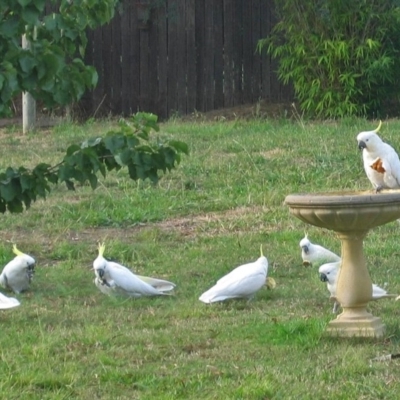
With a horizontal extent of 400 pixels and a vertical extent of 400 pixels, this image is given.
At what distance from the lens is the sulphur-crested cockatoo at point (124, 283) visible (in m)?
6.89

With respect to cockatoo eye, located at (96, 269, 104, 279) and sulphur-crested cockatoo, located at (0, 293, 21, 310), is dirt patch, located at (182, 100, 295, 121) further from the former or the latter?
sulphur-crested cockatoo, located at (0, 293, 21, 310)

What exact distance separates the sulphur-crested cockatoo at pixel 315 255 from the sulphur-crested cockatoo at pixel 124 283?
118 cm

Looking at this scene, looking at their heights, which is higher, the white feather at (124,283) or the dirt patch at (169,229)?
the white feather at (124,283)

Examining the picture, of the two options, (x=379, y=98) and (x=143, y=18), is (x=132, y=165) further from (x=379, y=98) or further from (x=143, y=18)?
(x=143, y=18)

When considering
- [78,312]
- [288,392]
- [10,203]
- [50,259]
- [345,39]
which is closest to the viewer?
[10,203]

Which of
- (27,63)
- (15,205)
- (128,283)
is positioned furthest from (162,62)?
(27,63)

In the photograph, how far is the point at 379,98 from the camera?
13.9m

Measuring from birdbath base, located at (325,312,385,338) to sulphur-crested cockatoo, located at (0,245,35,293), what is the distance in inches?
93.7

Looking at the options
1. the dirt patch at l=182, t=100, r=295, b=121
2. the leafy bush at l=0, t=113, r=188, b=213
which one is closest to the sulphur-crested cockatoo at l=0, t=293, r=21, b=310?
the leafy bush at l=0, t=113, r=188, b=213

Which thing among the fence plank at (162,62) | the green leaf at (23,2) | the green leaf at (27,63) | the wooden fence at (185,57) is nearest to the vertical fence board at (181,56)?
the wooden fence at (185,57)

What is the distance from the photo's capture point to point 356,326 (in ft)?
18.6

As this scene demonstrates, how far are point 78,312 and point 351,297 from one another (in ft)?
5.92

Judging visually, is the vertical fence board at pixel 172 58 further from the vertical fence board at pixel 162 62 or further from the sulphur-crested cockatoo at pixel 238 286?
the sulphur-crested cockatoo at pixel 238 286

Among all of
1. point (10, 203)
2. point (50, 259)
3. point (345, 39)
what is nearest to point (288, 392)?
point (10, 203)
